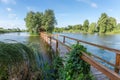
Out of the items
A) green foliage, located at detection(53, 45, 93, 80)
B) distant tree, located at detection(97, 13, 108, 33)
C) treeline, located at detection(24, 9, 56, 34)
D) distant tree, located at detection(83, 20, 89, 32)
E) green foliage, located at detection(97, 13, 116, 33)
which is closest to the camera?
green foliage, located at detection(53, 45, 93, 80)

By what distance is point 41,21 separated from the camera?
3734 centimetres

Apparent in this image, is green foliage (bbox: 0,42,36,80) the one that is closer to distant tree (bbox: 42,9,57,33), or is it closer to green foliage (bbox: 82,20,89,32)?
distant tree (bbox: 42,9,57,33)

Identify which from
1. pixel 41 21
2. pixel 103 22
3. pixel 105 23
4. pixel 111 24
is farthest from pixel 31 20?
pixel 111 24

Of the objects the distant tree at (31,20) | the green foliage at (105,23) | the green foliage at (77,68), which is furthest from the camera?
the green foliage at (105,23)

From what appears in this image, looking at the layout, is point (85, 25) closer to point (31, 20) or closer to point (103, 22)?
point (103, 22)

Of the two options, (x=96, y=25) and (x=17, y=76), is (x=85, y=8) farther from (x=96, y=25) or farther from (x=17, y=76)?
(x=17, y=76)

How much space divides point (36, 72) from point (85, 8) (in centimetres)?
3852

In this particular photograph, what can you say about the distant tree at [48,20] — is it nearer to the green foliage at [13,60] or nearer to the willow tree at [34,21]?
the willow tree at [34,21]

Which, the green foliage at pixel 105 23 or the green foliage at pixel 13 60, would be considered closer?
the green foliage at pixel 13 60

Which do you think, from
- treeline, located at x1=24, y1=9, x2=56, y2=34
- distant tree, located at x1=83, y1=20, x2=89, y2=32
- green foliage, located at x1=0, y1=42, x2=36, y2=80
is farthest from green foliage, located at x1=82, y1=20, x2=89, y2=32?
green foliage, located at x1=0, y1=42, x2=36, y2=80

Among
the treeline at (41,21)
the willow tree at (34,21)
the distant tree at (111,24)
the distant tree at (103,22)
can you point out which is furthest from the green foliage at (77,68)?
the distant tree at (111,24)

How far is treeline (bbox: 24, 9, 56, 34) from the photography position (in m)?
35.1

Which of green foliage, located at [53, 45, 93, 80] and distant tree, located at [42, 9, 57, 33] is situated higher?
distant tree, located at [42, 9, 57, 33]

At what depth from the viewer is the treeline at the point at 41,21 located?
115ft
